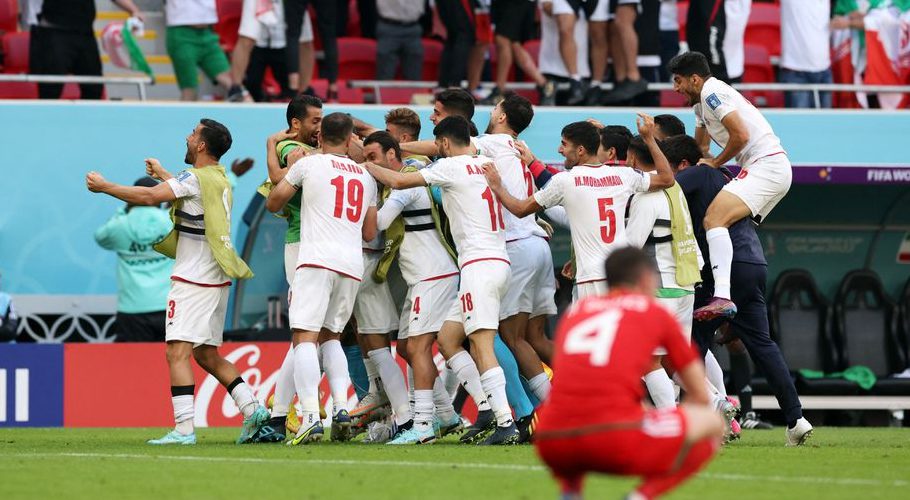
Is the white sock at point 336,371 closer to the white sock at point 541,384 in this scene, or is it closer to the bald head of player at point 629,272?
the white sock at point 541,384

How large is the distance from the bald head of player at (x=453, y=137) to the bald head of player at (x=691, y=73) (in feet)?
5.00

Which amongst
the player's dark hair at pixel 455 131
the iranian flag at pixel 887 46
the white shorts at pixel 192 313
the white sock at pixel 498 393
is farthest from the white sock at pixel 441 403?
the iranian flag at pixel 887 46

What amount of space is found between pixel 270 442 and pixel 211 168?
196cm

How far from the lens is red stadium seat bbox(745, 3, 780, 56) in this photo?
18.8 meters

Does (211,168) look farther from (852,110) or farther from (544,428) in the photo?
(852,110)

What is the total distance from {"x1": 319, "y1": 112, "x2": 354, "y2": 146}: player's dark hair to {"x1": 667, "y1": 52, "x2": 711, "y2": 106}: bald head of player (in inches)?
91.2

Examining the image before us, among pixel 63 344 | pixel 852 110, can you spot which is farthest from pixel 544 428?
pixel 852 110

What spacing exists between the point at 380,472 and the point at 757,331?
11.0 ft

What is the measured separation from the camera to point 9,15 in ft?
56.7

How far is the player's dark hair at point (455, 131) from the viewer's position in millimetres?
10242

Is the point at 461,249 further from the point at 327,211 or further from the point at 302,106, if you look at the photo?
the point at 302,106

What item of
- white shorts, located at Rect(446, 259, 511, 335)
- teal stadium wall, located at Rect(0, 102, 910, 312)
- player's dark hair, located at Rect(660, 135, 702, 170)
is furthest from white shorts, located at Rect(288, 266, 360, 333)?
teal stadium wall, located at Rect(0, 102, 910, 312)

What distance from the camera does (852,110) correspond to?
54.7ft

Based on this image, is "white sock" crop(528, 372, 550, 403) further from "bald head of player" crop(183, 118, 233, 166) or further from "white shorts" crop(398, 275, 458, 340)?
"bald head of player" crop(183, 118, 233, 166)
